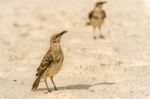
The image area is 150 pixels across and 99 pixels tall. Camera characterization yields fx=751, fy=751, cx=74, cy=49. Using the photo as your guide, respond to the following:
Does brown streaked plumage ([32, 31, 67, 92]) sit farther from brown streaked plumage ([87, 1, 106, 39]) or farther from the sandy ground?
brown streaked plumage ([87, 1, 106, 39])

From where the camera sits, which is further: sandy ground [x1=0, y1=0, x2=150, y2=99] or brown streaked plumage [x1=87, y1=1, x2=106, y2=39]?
brown streaked plumage [x1=87, y1=1, x2=106, y2=39]

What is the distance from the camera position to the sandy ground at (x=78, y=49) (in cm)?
1363

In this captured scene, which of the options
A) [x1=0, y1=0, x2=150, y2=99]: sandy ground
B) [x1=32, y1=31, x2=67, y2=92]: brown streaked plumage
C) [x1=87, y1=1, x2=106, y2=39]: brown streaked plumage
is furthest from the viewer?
[x1=87, y1=1, x2=106, y2=39]: brown streaked plumage

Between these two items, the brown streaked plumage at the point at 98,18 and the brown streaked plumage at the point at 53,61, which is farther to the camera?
the brown streaked plumage at the point at 98,18

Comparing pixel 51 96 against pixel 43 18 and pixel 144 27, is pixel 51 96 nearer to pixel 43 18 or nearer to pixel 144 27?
pixel 144 27

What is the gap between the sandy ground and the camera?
13633 millimetres

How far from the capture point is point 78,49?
18.4 metres

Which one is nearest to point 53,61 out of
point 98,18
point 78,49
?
point 78,49

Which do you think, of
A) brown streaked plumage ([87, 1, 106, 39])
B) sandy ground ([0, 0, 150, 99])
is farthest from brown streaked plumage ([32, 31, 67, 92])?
brown streaked plumage ([87, 1, 106, 39])

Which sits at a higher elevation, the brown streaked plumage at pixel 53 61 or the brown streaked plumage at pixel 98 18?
the brown streaked plumage at pixel 53 61

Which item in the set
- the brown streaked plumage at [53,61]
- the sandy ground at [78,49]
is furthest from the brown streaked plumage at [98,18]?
the brown streaked plumage at [53,61]

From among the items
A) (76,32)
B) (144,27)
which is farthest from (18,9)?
(144,27)

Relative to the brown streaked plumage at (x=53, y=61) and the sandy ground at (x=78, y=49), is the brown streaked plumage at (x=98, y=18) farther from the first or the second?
the brown streaked plumage at (x=53, y=61)

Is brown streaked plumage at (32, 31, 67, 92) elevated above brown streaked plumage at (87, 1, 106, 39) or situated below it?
above
